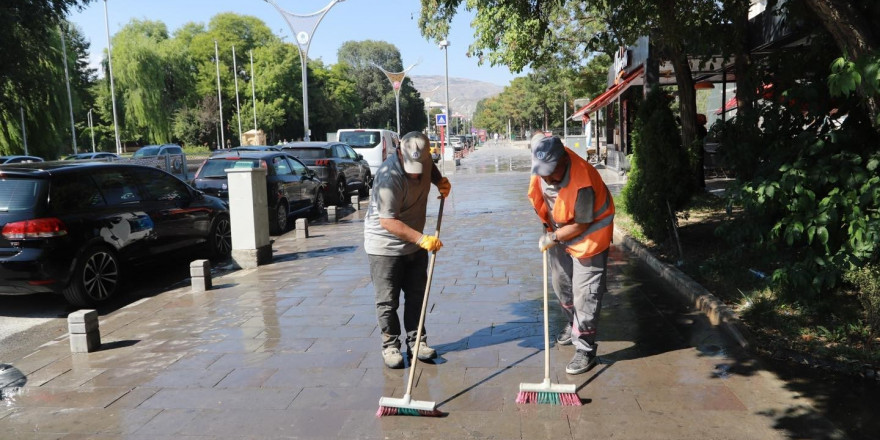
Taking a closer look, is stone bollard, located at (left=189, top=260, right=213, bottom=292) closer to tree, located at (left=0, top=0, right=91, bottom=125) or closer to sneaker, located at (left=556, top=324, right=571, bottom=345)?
sneaker, located at (left=556, top=324, right=571, bottom=345)

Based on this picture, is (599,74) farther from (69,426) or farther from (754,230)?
(69,426)

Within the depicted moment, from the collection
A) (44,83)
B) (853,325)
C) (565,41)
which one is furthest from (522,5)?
(44,83)

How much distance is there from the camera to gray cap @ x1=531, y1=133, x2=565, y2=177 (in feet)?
14.1

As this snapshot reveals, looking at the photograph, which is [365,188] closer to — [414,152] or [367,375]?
[367,375]

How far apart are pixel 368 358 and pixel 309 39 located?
23.7 metres

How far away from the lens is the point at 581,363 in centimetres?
459

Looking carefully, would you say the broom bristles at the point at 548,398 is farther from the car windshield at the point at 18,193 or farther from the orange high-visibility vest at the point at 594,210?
the car windshield at the point at 18,193

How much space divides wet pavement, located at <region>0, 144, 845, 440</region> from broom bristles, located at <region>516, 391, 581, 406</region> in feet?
0.18

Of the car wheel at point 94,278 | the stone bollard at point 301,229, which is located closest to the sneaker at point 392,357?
the car wheel at point 94,278

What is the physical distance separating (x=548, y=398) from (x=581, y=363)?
0.61 meters

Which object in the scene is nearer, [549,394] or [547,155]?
[549,394]

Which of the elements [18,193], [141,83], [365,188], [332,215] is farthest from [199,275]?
[141,83]

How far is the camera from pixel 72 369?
5.02 metres

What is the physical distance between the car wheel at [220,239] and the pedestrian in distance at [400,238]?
5.53 metres
